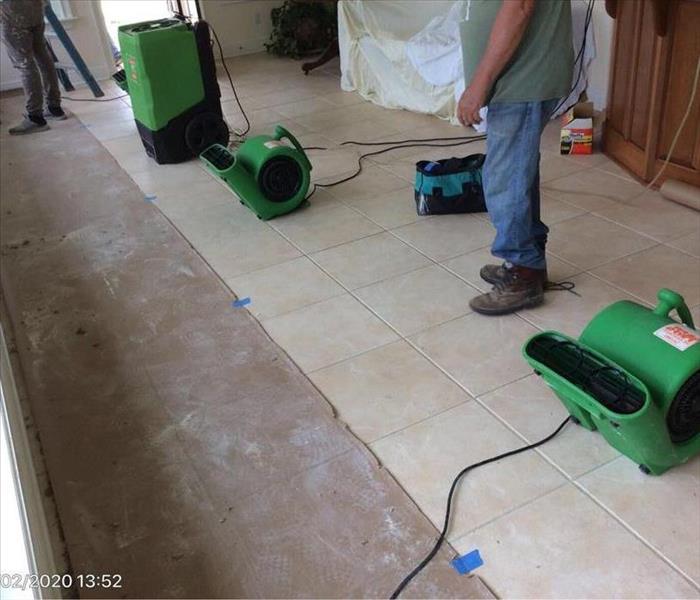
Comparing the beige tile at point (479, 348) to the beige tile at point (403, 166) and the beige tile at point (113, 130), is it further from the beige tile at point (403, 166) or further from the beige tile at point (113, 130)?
the beige tile at point (113, 130)

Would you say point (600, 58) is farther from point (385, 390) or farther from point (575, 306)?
point (385, 390)

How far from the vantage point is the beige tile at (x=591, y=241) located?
8.63 feet

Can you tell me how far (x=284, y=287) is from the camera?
263 cm

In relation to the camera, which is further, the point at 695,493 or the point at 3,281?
the point at 3,281

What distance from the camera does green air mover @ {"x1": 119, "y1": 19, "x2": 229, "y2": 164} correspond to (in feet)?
12.0

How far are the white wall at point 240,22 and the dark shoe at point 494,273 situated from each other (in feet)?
15.9

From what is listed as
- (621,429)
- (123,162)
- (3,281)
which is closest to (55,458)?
(3,281)

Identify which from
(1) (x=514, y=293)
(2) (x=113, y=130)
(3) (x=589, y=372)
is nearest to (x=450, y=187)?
(1) (x=514, y=293)

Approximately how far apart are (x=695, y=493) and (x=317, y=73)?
487 cm

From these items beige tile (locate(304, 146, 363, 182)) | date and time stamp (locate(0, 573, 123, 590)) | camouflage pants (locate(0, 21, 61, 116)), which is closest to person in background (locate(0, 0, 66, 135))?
camouflage pants (locate(0, 21, 61, 116))

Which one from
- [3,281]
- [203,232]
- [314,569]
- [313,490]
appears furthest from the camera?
[203,232]

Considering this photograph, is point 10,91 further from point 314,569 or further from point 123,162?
point 314,569

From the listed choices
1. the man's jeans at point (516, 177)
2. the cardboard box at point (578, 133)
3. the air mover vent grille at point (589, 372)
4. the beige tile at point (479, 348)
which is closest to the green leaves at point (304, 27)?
the cardboard box at point (578, 133)

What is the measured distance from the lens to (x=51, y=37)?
19.4 ft
